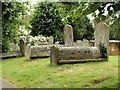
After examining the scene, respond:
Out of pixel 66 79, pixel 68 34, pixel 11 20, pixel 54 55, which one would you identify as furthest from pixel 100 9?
pixel 11 20

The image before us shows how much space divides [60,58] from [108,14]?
23.0ft

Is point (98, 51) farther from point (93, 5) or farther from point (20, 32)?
point (20, 32)

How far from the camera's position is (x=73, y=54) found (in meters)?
11.8

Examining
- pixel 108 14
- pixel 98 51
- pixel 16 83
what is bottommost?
pixel 16 83

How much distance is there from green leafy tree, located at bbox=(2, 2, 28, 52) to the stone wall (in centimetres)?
690

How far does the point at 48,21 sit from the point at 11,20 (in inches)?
310

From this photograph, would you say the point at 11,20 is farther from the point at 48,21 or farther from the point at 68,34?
the point at 48,21

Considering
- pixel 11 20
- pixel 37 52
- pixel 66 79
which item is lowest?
pixel 66 79

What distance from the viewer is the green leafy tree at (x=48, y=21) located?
25406 mm

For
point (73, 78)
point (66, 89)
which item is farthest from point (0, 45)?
point (66, 89)

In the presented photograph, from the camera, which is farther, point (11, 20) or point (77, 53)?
point (11, 20)

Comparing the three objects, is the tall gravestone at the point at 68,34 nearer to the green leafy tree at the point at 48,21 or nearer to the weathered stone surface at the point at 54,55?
the weathered stone surface at the point at 54,55

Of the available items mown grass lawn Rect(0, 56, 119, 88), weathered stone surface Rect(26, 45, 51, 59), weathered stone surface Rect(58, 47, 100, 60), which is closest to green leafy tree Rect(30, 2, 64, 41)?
weathered stone surface Rect(26, 45, 51, 59)

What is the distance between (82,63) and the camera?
37.4 feet
